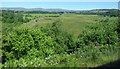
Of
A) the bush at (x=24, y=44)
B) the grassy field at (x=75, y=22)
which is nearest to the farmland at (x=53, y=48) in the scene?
the bush at (x=24, y=44)

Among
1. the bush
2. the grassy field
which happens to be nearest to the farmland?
the bush

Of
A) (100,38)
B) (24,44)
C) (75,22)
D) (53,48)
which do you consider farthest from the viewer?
(75,22)

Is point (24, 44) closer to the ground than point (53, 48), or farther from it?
farther from it

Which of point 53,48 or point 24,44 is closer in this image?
point 24,44

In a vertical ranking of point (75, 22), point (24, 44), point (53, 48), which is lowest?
point (53, 48)

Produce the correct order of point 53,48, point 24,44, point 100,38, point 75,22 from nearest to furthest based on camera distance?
point 24,44 < point 53,48 < point 100,38 < point 75,22

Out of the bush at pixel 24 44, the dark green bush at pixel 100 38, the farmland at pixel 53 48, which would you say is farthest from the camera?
the dark green bush at pixel 100 38

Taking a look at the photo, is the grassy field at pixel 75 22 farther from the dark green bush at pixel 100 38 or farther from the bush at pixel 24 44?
the bush at pixel 24 44

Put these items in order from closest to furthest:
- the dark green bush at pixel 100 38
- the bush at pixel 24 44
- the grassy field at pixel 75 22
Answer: the bush at pixel 24 44 → the dark green bush at pixel 100 38 → the grassy field at pixel 75 22

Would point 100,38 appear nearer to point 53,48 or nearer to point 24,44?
point 53,48

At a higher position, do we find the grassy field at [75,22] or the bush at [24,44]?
the grassy field at [75,22]

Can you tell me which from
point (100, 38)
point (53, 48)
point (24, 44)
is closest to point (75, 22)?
point (100, 38)

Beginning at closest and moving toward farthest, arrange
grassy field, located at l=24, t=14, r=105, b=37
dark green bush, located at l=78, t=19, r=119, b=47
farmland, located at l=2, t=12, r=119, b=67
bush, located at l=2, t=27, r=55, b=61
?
farmland, located at l=2, t=12, r=119, b=67 < bush, located at l=2, t=27, r=55, b=61 < dark green bush, located at l=78, t=19, r=119, b=47 < grassy field, located at l=24, t=14, r=105, b=37

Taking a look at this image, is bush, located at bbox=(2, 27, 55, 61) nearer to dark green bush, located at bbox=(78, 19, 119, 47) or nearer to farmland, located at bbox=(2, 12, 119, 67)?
farmland, located at bbox=(2, 12, 119, 67)
